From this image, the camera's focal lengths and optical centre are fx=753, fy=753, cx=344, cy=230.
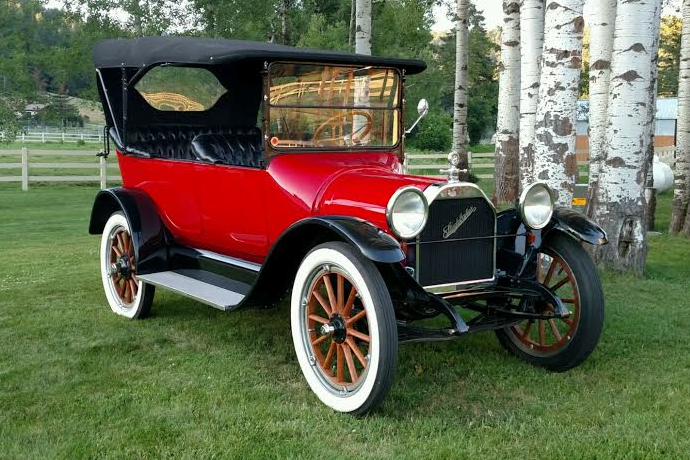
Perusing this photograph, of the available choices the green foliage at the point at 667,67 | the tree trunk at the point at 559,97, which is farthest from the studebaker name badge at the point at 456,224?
the green foliage at the point at 667,67

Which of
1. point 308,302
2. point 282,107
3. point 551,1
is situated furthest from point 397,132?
point 551,1

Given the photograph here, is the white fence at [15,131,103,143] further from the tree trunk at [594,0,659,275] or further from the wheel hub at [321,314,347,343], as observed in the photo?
the wheel hub at [321,314,347,343]

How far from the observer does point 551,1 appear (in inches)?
266

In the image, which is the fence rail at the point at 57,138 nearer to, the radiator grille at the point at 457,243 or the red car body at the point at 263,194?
the red car body at the point at 263,194

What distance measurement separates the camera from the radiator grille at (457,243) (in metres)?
4.13

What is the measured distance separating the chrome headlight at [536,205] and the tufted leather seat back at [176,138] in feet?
7.53

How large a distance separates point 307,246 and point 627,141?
12.2 feet

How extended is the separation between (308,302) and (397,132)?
1752 mm

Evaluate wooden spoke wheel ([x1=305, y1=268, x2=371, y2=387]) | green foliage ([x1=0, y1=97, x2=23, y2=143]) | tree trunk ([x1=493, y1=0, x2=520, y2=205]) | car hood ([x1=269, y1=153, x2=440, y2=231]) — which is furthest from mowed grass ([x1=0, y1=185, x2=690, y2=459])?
green foliage ([x1=0, y1=97, x2=23, y2=143])

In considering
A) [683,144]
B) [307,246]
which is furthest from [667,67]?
[307,246]

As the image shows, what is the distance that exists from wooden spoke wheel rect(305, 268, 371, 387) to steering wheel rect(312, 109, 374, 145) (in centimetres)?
128

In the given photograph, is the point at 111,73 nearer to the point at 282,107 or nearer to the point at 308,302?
the point at 282,107

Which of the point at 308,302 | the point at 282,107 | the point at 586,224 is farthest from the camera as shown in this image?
the point at 282,107

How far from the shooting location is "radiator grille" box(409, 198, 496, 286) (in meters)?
4.13
